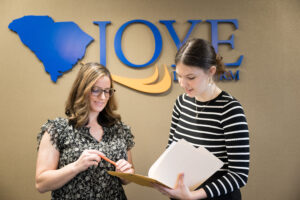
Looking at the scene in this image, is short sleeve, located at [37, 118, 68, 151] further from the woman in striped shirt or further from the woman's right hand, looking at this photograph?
the woman in striped shirt

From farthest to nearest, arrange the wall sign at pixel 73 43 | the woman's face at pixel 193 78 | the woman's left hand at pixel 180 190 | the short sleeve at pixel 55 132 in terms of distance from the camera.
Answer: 1. the wall sign at pixel 73 43
2. the short sleeve at pixel 55 132
3. the woman's face at pixel 193 78
4. the woman's left hand at pixel 180 190

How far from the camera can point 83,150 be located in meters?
1.42

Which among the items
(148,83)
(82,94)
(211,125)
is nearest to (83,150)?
(82,94)

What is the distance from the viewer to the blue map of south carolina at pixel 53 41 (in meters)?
2.43

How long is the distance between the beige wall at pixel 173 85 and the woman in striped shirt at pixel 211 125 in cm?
109

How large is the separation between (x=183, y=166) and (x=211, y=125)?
0.27 meters

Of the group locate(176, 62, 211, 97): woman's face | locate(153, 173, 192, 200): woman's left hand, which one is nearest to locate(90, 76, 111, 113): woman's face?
locate(176, 62, 211, 97): woman's face

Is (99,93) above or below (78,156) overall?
above

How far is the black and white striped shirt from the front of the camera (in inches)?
46.1


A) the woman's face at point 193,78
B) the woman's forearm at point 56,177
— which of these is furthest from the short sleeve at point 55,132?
the woman's face at point 193,78

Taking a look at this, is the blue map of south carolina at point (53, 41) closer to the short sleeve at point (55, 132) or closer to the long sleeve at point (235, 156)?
the short sleeve at point (55, 132)

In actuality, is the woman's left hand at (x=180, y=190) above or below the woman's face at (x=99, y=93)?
below

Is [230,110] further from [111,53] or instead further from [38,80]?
[38,80]

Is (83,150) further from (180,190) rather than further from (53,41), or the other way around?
(53,41)
